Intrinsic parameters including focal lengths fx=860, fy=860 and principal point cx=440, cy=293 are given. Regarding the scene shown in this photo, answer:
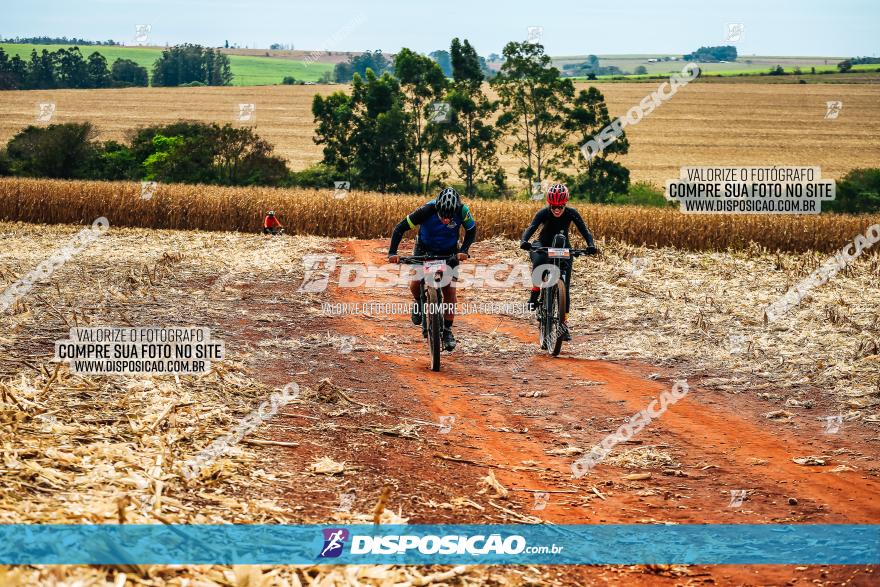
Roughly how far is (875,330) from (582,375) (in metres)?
4.95

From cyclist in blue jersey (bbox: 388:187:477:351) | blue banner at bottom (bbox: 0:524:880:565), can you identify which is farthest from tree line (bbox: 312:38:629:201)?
blue banner at bottom (bbox: 0:524:880:565)

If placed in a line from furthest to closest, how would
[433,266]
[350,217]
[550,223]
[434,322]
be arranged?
1. [350,217]
2. [550,223]
3. [433,266]
4. [434,322]

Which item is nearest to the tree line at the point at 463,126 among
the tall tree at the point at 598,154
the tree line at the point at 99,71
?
the tall tree at the point at 598,154

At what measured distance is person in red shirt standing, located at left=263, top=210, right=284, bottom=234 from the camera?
92.3 feet

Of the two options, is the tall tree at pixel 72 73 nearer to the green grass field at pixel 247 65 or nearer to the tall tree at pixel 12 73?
the tall tree at pixel 12 73

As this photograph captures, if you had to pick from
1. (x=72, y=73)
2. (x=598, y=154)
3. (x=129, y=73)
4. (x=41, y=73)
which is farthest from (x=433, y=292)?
(x=129, y=73)

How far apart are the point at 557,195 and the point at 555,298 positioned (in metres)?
1.44

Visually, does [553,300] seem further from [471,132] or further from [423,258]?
[471,132]

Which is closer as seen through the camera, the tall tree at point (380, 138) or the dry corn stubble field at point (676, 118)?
the tall tree at point (380, 138)

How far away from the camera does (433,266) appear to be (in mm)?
11117

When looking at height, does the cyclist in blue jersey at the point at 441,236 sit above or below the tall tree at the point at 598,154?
below

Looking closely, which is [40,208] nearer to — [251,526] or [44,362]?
[44,362]

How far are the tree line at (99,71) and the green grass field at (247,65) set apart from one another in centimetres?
854

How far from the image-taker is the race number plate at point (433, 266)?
11.1m
